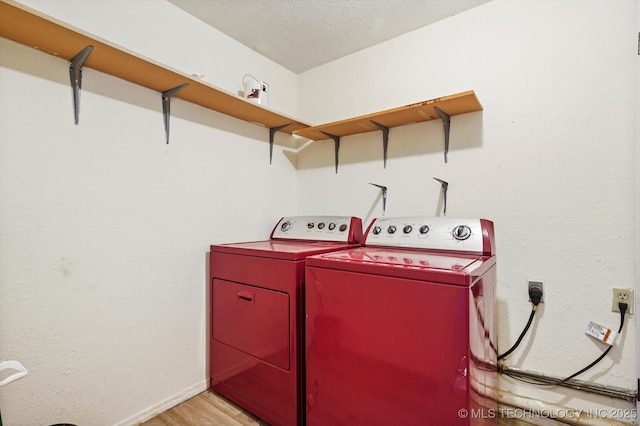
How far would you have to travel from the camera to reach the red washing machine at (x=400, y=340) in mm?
925

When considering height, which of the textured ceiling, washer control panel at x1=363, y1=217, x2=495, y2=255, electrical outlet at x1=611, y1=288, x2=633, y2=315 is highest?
the textured ceiling

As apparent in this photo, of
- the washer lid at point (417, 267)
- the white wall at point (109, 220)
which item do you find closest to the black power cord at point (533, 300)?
the washer lid at point (417, 267)

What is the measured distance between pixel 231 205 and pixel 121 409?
115 centimetres

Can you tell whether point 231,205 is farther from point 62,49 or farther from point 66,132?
point 62,49

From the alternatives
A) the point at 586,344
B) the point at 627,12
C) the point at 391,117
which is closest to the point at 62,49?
the point at 391,117

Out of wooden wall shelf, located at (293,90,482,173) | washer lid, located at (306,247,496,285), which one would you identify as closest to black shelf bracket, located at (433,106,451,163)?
wooden wall shelf, located at (293,90,482,173)

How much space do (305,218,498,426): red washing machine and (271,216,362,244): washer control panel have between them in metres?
0.58

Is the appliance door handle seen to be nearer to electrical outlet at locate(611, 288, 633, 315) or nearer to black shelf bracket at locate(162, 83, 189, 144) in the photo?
black shelf bracket at locate(162, 83, 189, 144)

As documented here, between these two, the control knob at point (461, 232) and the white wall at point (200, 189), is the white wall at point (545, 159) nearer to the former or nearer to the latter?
the white wall at point (200, 189)

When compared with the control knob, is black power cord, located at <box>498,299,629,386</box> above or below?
below

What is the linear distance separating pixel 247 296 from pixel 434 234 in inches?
38.4

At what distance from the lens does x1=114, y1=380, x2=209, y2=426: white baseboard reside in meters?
1.47

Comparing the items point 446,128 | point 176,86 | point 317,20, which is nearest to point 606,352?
point 446,128

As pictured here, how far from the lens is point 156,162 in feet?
5.21
